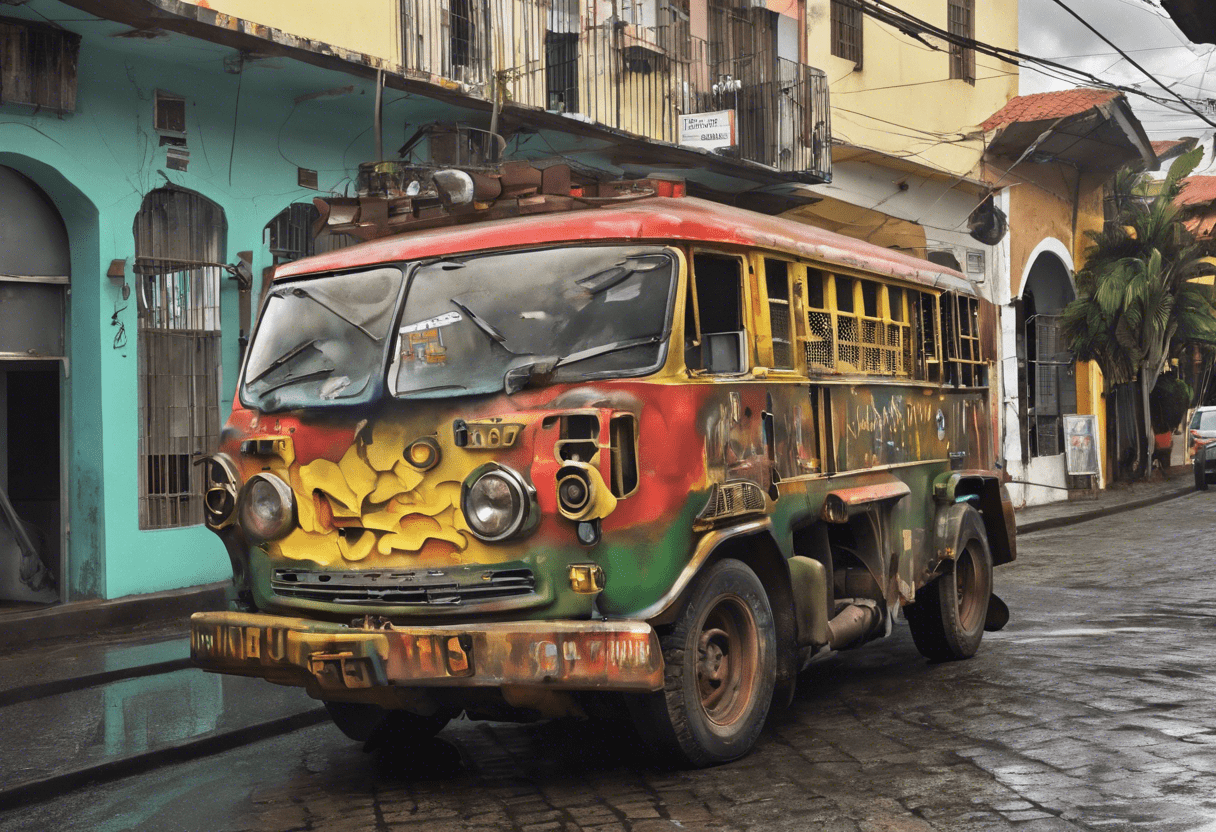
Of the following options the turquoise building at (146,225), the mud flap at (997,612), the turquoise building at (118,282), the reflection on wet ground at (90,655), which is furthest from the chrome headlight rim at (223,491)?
the turquoise building at (118,282)

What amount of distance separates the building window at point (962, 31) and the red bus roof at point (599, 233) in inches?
725

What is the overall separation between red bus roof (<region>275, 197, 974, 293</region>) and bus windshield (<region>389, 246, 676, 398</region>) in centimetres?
7

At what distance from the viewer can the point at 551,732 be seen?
7.20 metres

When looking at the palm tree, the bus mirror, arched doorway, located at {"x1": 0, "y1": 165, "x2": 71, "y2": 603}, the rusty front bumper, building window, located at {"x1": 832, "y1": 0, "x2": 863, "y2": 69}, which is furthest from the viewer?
the palm tree

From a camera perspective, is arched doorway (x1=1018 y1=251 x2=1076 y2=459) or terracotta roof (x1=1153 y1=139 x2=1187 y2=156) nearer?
arched doorway (x1=1018 y1=251 x2=1076 y2=459)

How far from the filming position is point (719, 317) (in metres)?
6.29

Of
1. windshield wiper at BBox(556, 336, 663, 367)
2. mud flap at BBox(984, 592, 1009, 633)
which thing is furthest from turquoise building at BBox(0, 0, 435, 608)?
windshield wiper at BBox(556, 336, 663, 367)

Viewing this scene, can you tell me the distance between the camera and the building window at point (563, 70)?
16.3 meters

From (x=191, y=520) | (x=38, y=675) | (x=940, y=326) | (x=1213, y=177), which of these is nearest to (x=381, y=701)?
(x=38, y=675)

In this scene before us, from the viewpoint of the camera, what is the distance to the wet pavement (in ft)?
17.8

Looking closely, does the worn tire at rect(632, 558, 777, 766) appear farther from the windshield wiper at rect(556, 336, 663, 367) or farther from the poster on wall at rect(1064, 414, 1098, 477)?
the poster on wall at rect(1064, 414, 1098, 477)

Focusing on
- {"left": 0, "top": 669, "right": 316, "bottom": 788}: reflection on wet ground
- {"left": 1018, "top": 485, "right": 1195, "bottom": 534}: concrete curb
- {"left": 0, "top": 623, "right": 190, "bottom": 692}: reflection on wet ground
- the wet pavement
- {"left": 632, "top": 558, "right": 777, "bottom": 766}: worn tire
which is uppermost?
{"left": 632, "top": 558, "right": 777, "bottom": 766}: worn tire

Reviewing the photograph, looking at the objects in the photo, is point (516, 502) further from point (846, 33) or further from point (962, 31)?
point (962, 31)

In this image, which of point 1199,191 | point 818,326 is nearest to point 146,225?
point 818,326
